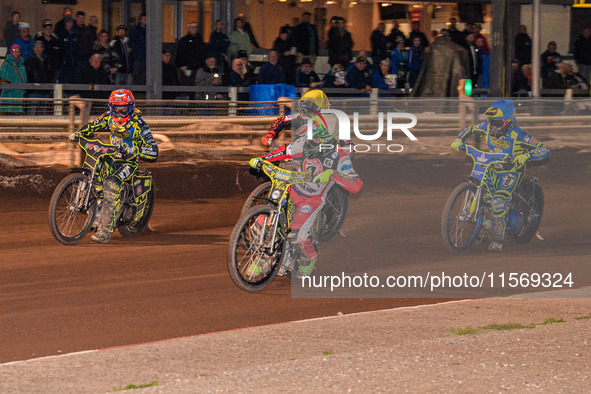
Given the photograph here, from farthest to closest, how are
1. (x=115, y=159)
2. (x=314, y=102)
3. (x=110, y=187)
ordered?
(x=115, y=159), (x=110, y=187), (x=314, y=102)

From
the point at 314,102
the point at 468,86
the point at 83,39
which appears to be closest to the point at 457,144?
the point at 314,102

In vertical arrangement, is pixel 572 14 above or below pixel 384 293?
above

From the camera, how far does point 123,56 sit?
61.8 feet

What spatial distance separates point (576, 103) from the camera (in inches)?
367

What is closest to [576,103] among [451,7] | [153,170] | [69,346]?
[69,346]

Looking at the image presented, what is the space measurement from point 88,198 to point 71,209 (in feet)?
0.69

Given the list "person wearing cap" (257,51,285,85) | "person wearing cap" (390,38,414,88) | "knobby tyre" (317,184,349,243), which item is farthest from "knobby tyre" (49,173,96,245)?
"person wearing cap" (390,38,414,88)

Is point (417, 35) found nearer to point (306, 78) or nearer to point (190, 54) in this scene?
point (306, 78)

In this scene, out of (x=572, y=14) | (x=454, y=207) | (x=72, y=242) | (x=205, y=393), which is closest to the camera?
(x=205, y=393)

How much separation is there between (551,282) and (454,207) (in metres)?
1.07

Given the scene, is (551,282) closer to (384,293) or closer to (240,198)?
(384,293)

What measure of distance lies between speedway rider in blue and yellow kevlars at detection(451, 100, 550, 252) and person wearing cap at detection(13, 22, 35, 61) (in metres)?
10.2

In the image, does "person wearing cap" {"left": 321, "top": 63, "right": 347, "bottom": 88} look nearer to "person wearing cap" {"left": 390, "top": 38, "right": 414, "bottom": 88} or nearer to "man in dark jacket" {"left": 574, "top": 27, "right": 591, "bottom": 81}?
"person wearing cap" {"left": 390, "top": 38, "right": 414, "bottom": 88}

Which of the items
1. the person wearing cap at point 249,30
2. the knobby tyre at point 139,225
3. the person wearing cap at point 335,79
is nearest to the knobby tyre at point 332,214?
the knobby tyre at point 139,225
